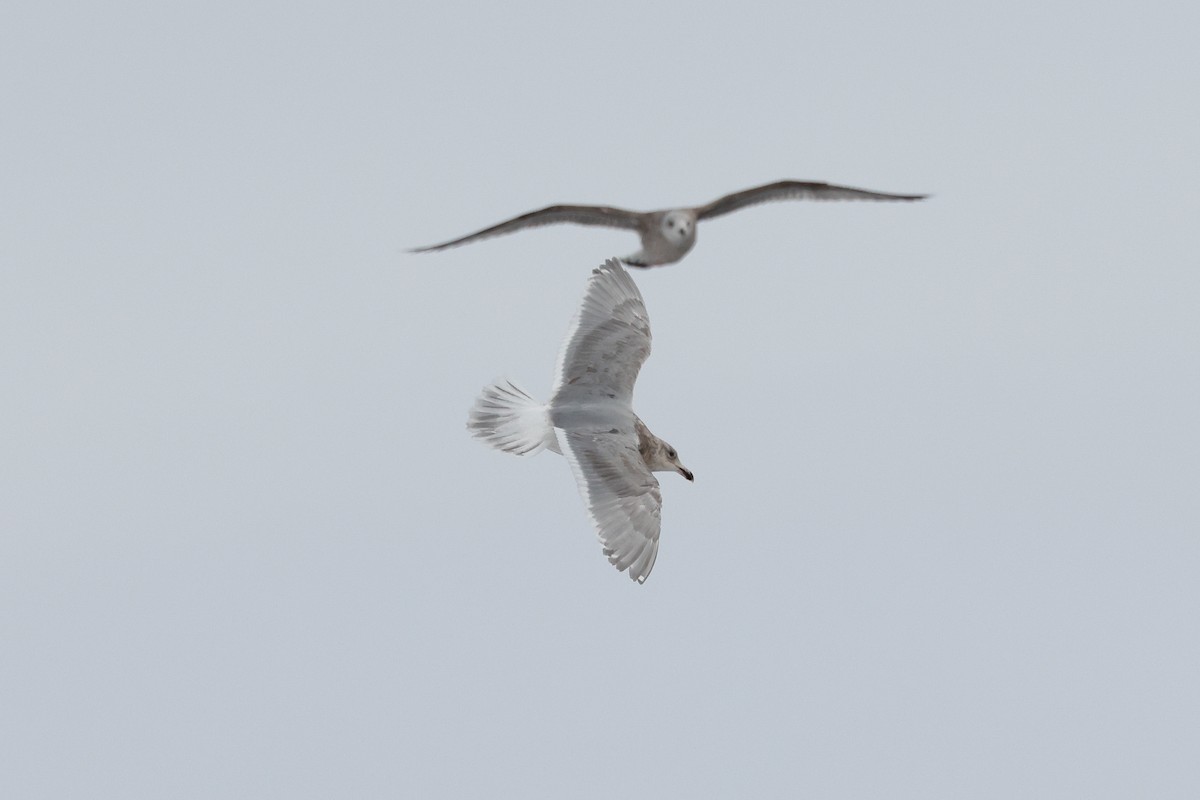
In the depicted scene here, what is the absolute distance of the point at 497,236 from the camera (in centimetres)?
1566

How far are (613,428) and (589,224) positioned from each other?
2.94 m

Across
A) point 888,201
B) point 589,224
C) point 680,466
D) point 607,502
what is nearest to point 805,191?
point 888,201

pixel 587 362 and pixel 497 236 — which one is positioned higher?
pixel 497 236

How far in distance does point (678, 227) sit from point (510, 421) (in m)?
2.31

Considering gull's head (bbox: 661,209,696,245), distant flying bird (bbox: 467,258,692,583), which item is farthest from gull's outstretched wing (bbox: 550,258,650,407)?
gull's head (bbox: 661,209,696,245)

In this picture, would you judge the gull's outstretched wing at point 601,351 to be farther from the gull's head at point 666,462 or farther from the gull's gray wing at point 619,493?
the gull's head at point 666,462

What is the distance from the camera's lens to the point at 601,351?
13.7 metres

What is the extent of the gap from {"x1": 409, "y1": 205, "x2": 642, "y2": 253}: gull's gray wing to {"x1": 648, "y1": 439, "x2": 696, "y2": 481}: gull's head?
2.34m

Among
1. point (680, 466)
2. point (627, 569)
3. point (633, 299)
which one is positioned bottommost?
point (627, 569)

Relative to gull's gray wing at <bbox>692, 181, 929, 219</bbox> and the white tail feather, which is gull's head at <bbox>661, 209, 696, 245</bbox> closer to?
gull's gray wing at <bbox>692, 181, 929, 219</bbox>

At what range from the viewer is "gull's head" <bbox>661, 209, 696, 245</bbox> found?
14984mm

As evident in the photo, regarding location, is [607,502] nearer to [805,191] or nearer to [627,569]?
[627,569]

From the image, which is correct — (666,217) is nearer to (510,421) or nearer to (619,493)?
(510,421)

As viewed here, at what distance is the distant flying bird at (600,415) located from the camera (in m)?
12.8
